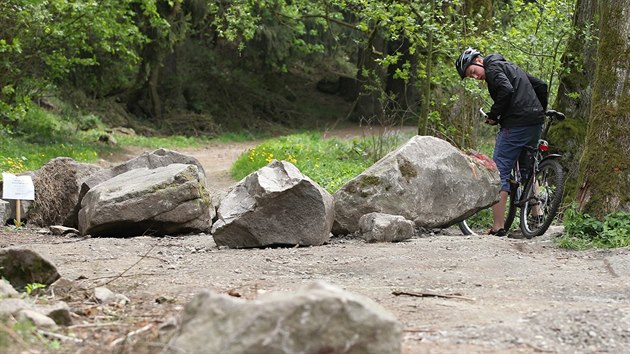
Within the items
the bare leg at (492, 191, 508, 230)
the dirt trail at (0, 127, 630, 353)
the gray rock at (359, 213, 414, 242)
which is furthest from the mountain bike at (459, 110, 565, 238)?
the gray rock at (359, 213, 414, 242)

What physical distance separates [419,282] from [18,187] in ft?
21.0

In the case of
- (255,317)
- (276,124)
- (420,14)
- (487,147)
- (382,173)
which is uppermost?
(420,14)

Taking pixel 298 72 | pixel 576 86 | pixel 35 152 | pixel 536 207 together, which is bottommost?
pixel 298 72

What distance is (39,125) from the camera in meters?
23.1

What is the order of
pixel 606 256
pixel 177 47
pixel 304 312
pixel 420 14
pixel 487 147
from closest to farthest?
1. pixel 304 312
2. pixel 606 256
3. pixel 420 14
4. pixel 487 147
5. pixel 177 47

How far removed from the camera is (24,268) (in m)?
5.96

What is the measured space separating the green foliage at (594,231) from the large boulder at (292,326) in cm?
477

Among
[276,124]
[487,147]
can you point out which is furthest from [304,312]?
[276,124]

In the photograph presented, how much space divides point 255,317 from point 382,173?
19.8 feet

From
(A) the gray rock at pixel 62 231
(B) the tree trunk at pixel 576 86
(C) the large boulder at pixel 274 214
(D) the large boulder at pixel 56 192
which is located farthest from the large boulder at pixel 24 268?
(B) the tree trunk at pixel 576 86

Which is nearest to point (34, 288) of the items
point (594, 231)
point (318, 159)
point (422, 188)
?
point (422, 188)

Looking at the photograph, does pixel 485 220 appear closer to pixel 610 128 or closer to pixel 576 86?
pixel 576 86

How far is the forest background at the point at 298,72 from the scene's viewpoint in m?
8.69

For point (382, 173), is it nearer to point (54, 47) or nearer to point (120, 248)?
point (120, 248)
